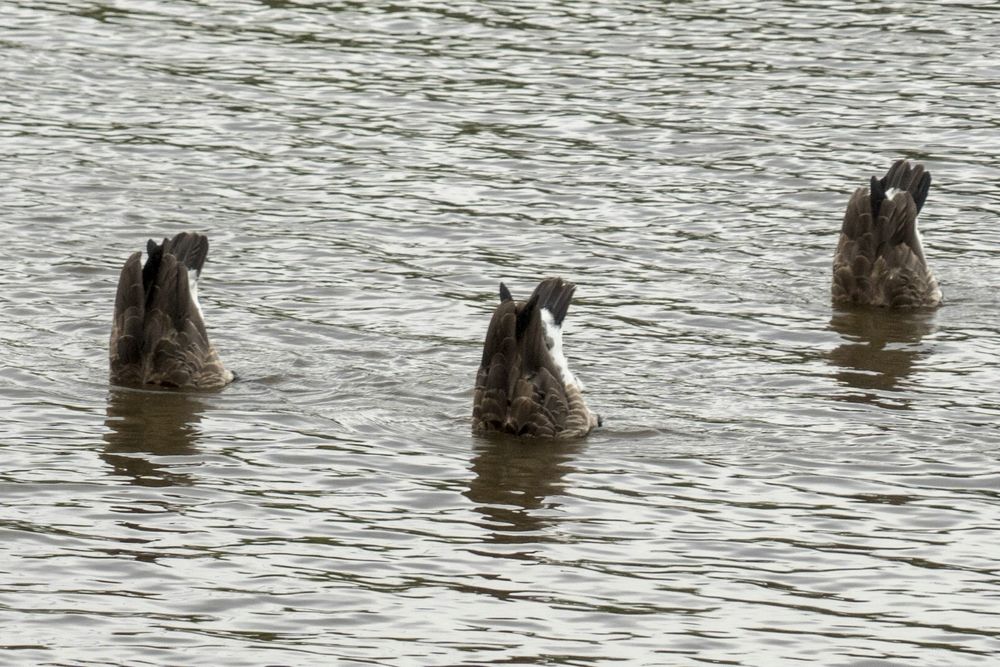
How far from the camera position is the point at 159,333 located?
13758 millimetres

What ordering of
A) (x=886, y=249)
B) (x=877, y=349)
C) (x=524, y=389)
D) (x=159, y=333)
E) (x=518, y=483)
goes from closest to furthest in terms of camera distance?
(x=518, y=483) → (x=524, y=389) → (x=159, y=333) → (x=877, y=349) → (x=886, y=249)

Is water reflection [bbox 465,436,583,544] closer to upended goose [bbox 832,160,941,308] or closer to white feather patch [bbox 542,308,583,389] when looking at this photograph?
white feather patch [bbox 542,308,583,389]

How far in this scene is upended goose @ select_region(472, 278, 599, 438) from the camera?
12.7 meters

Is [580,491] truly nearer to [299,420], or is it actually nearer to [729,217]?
[299,420]

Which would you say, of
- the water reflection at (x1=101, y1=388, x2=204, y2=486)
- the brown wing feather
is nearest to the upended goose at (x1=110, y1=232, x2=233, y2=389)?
the brown wing feather

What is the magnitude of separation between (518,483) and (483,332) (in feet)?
10.8

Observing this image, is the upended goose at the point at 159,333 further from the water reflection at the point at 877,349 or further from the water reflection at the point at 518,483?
the water reflection at the point at 877,349

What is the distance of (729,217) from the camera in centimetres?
1811

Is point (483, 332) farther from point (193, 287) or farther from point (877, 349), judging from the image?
point (877, 349)

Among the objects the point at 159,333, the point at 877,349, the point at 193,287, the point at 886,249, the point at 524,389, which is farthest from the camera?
the point at 886,249

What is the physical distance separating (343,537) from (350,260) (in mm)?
6540

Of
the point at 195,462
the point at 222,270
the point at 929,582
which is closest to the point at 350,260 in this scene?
the point at 222,270

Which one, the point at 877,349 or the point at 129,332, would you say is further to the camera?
the point at 877,349

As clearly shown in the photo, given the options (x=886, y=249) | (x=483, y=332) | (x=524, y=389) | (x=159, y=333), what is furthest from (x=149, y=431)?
(x=886, y=249)
